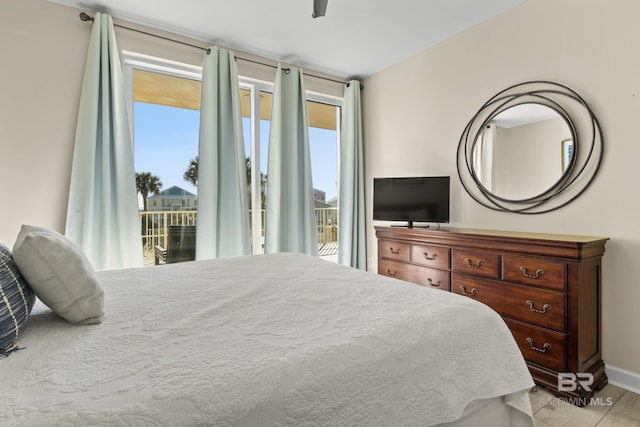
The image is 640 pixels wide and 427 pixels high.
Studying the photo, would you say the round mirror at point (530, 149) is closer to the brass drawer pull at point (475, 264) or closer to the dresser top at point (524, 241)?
the dresser top at point (524, 241)

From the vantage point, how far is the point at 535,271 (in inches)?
81.2

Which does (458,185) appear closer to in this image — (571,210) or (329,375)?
(571,210)

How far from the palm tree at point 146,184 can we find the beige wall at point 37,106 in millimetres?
525

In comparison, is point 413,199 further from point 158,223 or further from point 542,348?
point 158,223

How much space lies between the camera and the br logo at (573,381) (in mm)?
1913

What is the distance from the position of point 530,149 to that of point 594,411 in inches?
68.9

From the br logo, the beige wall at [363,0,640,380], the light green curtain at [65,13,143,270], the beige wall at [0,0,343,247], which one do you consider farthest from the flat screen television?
the beige wall at [0,0,343,247]

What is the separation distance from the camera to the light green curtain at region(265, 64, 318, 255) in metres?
3.43

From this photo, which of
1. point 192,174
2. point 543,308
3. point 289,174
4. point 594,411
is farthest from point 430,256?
point 192,174

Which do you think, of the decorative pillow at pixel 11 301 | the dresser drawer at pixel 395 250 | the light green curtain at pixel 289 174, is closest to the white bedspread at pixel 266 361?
the decorative pillow at pixel 11 301

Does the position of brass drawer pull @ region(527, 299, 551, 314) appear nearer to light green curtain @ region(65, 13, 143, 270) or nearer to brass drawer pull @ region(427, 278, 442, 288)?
brass drawer pull @ region(427, 278, 442, 288)

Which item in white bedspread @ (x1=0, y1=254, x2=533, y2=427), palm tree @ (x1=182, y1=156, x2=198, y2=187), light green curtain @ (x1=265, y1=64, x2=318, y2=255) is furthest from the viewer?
light green curtain @ (x1=265, y1=64, x2=318, y2=255)

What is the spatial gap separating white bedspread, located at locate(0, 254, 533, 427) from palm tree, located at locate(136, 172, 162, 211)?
174 centimetres

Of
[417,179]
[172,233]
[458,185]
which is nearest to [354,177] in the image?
[417,179]
